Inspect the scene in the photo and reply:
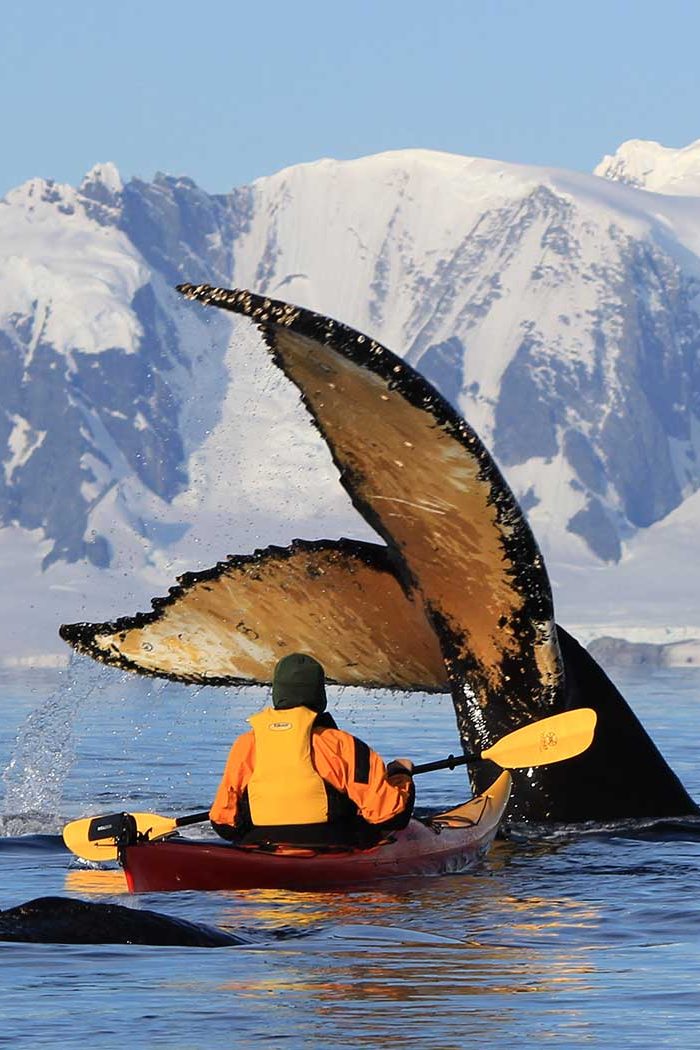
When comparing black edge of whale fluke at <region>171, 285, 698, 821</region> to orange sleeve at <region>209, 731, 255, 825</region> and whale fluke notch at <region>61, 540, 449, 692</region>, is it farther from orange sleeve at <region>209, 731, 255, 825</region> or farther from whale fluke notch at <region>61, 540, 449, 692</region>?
orange sleeve at <region>209, 731, 255, 825</region>

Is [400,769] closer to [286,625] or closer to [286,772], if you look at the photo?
[286,772]

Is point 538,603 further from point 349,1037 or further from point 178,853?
point 349,1037

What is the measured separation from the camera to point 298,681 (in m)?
9.70

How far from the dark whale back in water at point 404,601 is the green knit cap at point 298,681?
7.8 inches

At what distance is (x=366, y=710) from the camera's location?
2140 inches

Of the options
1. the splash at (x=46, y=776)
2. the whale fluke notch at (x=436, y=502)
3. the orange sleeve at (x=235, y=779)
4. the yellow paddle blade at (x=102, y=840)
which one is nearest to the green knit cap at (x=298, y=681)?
the orange sleeve at (x=235, y=779)

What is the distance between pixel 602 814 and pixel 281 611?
1.87 m

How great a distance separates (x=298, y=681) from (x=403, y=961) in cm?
181

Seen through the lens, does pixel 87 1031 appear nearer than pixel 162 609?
Yes

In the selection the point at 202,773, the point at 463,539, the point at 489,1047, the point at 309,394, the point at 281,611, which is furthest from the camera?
the point at 202,773

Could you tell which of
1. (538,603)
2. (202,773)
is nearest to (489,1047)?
(538,603)

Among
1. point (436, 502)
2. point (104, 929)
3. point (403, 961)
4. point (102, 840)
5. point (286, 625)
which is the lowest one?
point (403, 961)

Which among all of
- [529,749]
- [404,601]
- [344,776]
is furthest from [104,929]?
[529,749]

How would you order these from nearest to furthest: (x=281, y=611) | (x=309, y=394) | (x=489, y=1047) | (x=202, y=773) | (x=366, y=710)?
(x=489, y=1047)
(x=309, y=394)
(x=281, y=611)
(x=202, y=773)
(x=366, y=710)
